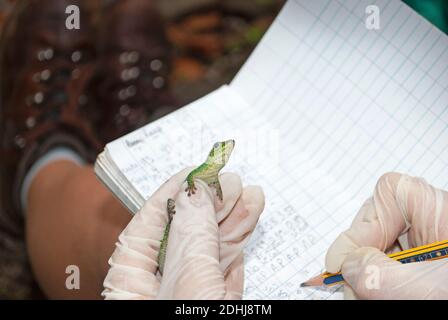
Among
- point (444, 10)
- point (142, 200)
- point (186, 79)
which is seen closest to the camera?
point (142, 200)

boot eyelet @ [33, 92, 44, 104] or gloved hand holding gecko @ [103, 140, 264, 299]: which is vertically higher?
boot eyelet @ [33, 92, 44, 104]

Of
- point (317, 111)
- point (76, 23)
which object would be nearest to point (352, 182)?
point (317, 111)

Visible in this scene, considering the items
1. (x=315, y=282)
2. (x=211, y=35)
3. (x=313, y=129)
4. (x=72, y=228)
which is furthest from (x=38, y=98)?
(x=315, y=282)

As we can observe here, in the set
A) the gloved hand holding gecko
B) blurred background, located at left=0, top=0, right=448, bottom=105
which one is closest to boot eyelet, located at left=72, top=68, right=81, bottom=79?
blurred background, located at left=0, top=0, right=448, bottom=105

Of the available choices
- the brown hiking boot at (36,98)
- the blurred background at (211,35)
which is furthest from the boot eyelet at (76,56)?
the blurred background at (211,35)

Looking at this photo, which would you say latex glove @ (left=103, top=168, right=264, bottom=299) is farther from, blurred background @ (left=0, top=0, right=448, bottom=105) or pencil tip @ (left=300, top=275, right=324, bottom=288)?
blurred background @ (left=0, top=0, right=448, bottom=105)
